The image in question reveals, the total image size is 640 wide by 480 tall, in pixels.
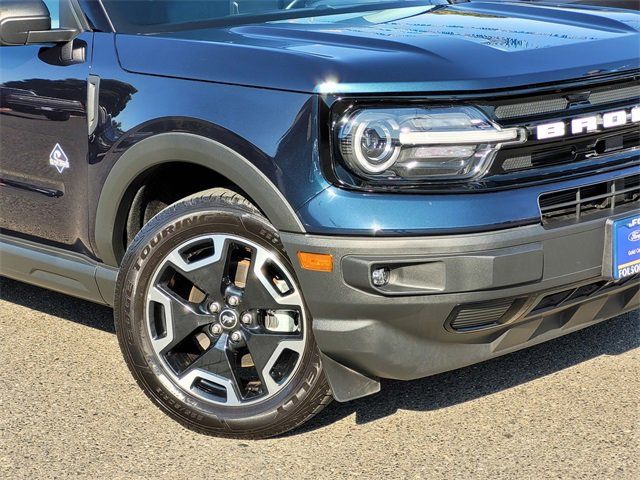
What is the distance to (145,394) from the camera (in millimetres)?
3650

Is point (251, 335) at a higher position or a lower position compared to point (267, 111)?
lower

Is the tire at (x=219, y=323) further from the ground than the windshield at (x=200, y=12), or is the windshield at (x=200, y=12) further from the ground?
the windshield at (x=200, y=12)

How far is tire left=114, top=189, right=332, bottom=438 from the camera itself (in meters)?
3.27

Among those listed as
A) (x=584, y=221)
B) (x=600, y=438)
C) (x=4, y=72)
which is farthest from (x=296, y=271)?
(x=4, y=72)

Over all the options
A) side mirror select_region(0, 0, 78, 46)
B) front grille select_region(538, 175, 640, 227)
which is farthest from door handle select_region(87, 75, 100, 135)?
front grille select_region(538, 175, 640, 227)

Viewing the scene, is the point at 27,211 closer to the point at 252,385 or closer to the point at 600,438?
the point at 252,385

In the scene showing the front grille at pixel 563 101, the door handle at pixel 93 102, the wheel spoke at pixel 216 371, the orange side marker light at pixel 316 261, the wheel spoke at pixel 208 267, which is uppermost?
the front grille at pixel 563 101

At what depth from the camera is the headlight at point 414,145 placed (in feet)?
9.78

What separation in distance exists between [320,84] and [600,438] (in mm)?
1411

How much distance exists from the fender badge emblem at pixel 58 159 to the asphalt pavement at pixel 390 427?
0.82m

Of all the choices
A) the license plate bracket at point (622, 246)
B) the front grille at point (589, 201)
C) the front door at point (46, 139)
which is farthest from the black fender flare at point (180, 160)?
the license plate bracket at point (622, 246)

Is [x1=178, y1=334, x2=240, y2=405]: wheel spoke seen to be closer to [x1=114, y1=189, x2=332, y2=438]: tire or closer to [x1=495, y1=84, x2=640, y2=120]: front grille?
[x1=114, y1=189, x2=332, y2=438]: tire

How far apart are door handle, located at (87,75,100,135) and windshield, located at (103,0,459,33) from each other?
0.73 feet

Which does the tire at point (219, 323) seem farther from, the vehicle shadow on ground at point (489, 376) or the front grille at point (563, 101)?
the front grille at point (563, 101)
